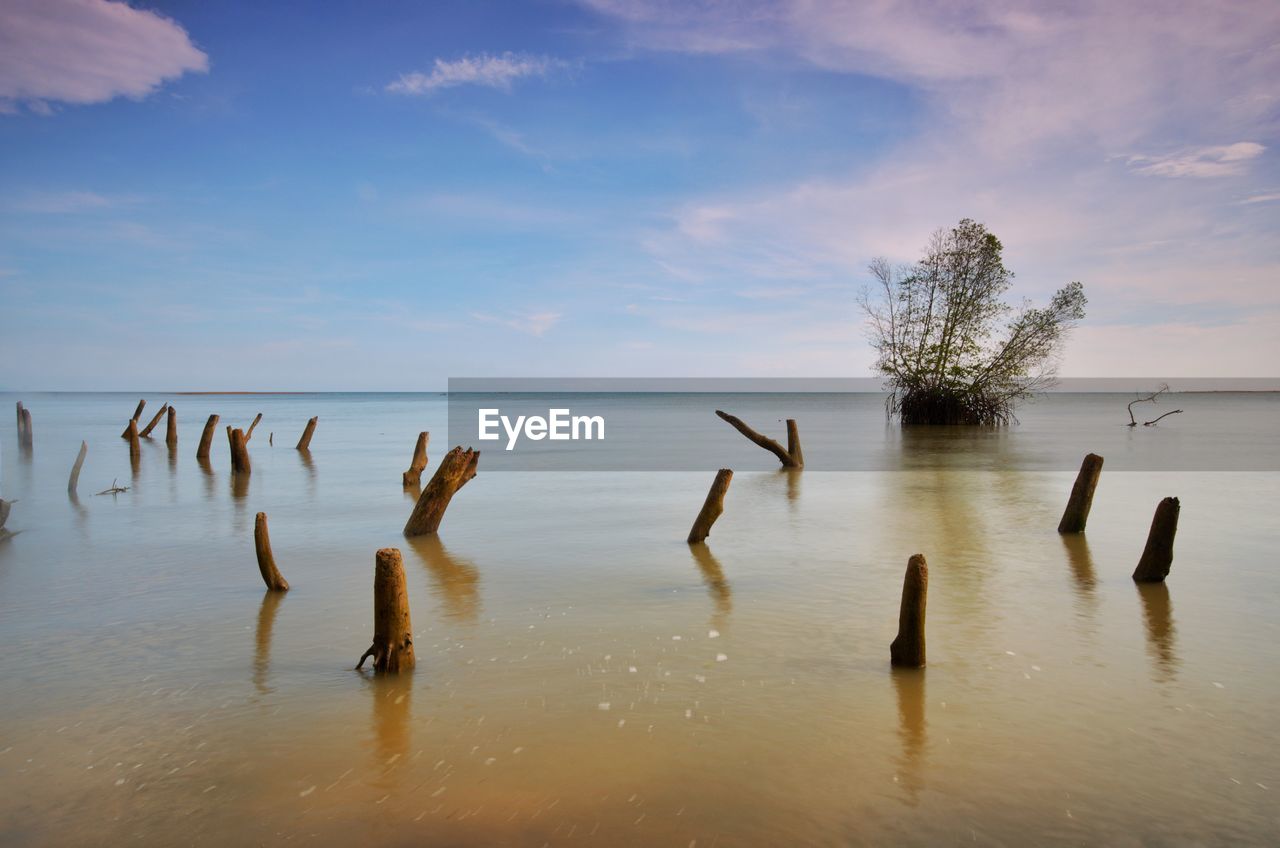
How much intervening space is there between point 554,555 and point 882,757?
22.0ft

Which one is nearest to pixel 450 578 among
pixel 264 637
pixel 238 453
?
pixel 264 637

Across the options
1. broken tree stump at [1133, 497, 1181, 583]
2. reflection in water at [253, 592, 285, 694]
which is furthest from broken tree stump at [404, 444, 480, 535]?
broken tree stump at [1133, 497, 1181, 583]

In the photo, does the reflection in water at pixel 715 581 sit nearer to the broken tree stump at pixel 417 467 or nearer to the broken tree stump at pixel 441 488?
the broken tree stump at pixel 441 488

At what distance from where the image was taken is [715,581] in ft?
32.0

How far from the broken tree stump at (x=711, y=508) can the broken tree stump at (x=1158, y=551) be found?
16.4 ft

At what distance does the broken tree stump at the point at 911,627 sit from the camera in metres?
6.34

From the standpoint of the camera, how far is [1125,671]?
663 cm

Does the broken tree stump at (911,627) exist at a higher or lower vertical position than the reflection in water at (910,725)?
higher

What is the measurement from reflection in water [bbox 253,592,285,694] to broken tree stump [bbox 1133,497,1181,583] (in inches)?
365

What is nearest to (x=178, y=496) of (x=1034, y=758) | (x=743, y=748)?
(x=743, y=748)

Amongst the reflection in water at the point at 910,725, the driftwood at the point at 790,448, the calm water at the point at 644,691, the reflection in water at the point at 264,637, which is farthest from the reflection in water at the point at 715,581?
the driftwood at the point at 790,448

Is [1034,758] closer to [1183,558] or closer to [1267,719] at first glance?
[1267,719]

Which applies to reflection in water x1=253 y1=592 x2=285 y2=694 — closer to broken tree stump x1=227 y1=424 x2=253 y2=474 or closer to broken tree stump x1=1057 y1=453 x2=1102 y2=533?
broken tree stump x1=1057 y1=453 x2=1102 y2=533

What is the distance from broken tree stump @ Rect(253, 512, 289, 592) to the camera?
356 inches
